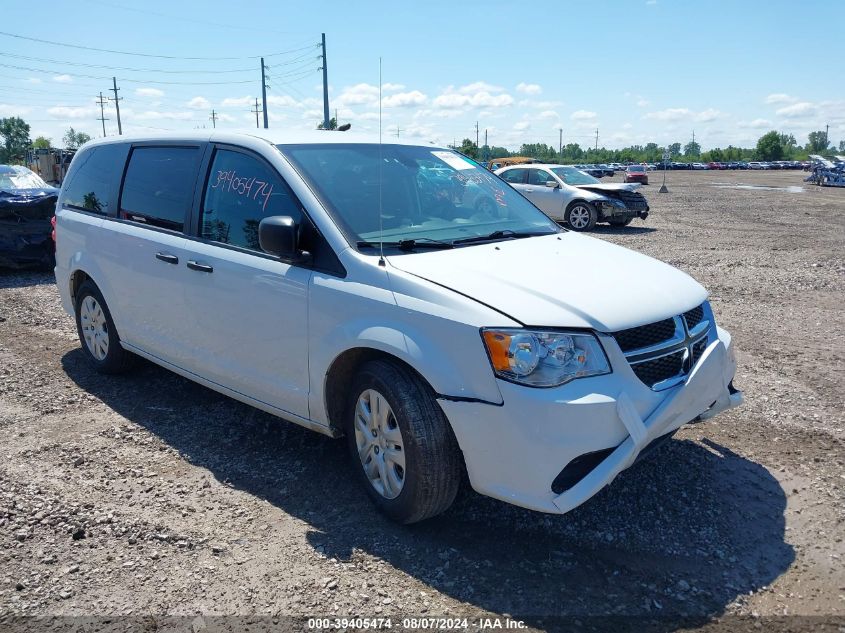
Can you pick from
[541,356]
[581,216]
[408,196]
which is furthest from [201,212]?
[581,216]

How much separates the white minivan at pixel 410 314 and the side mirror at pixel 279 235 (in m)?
0.01

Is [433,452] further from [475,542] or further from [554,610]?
[554,610]

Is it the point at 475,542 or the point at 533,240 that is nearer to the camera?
the point at 475,542

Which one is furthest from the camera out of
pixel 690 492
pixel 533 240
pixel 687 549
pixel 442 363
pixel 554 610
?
pixel 533 240

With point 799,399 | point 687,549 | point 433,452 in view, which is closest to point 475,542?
point 433,452

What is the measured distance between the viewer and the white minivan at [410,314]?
2947 millimetres

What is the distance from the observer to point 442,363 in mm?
3074

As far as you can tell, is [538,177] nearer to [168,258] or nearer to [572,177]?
[572,177]

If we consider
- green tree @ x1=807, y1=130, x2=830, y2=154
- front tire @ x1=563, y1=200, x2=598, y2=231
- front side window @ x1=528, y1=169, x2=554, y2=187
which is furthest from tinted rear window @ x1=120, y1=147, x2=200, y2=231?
green tree @ x1=807, y1=130, x2=830, y2=154

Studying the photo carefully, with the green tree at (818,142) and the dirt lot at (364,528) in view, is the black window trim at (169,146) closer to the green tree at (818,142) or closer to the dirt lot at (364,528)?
the dirt lot at (364,528)

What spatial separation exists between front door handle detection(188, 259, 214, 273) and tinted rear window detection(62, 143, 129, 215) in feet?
4.52

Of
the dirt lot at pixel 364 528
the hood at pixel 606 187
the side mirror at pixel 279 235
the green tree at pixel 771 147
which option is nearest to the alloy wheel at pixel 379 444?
the dirt lot at pixel 364 528

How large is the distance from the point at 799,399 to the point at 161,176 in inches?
188

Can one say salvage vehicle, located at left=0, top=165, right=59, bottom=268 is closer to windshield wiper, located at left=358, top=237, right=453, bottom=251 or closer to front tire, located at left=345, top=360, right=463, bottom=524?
windshield wiper, located at left=358, top=237, right=453, bottom=251
